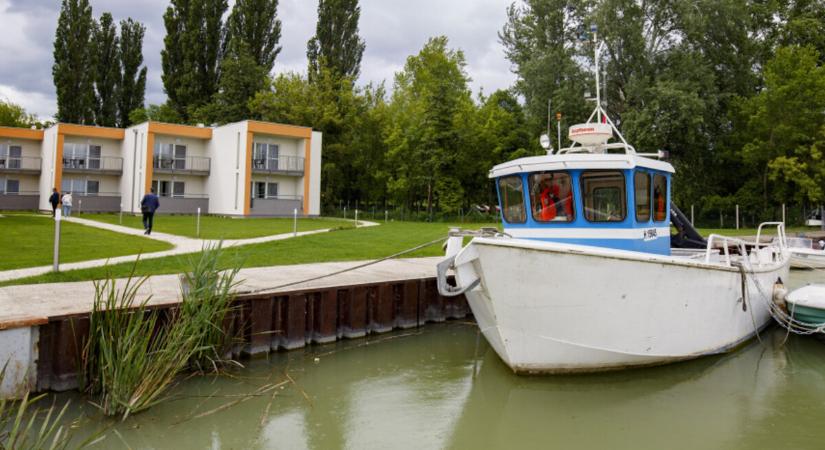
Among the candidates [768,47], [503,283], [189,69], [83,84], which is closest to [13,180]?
[83,84]

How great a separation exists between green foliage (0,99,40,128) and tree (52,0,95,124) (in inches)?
439

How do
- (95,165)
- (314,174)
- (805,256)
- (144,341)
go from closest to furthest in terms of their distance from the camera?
(144,341) < (805,256) < (95,165) < (314,174)

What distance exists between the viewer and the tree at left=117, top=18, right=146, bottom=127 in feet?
175

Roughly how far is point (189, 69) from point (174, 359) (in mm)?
47963

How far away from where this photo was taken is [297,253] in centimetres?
1641

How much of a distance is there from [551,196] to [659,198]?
1.94m

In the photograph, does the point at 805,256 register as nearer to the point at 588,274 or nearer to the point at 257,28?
the point at 588,274

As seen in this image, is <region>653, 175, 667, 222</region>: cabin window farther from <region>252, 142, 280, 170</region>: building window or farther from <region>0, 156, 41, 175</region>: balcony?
<region>0, 156, 41, 175</region>: balcony

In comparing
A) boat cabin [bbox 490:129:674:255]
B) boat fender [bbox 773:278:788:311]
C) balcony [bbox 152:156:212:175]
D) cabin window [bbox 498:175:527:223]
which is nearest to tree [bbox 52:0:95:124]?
balcony [bbox 152:156:212:175]

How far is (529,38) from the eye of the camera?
4159 centimetres

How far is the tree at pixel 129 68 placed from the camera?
53312mm

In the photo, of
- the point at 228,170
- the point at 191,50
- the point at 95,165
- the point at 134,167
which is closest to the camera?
the point at 134,167

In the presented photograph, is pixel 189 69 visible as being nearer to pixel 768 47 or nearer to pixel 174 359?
pixel 768 47

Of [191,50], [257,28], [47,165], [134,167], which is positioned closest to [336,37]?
[257,28]
